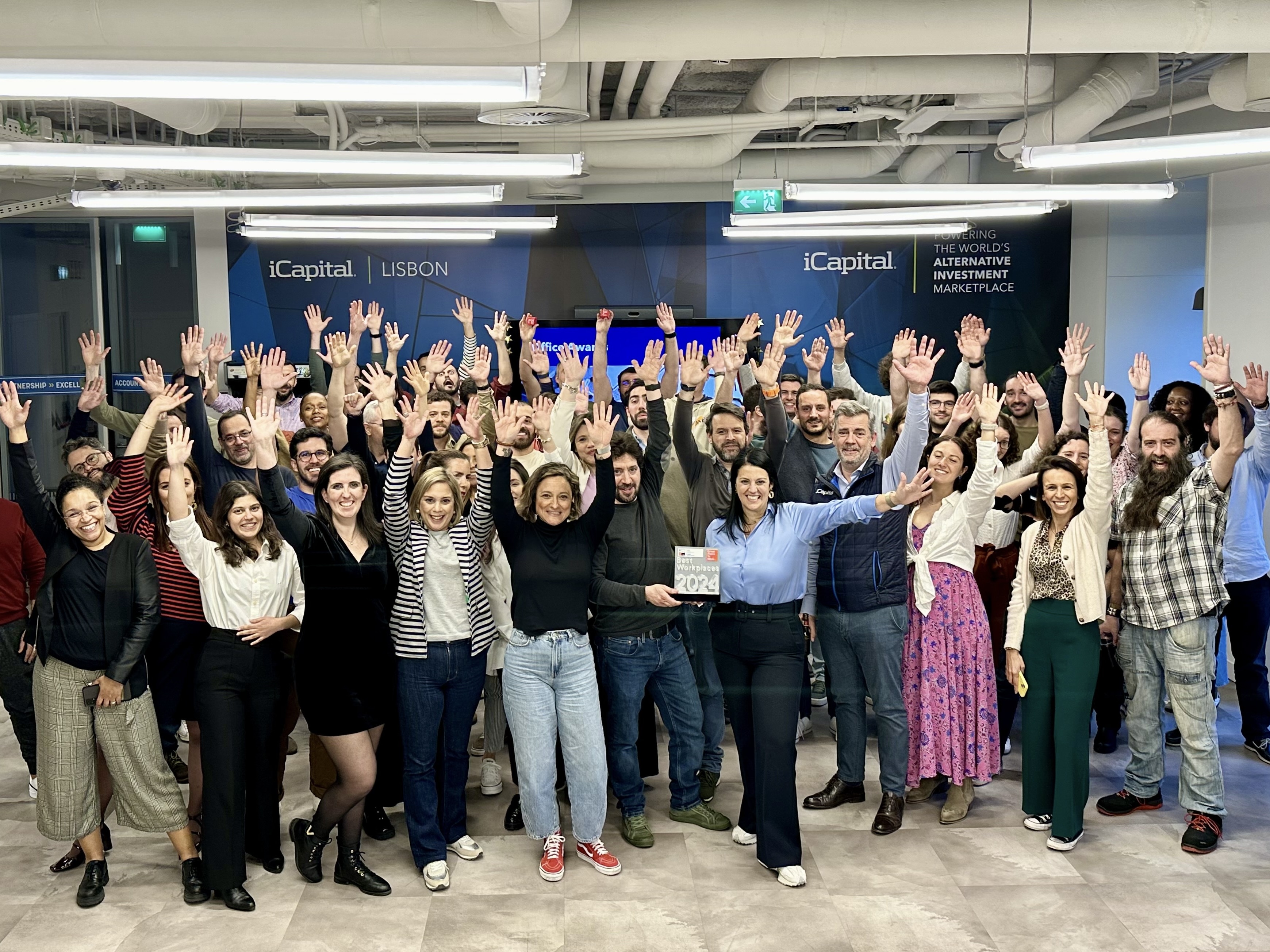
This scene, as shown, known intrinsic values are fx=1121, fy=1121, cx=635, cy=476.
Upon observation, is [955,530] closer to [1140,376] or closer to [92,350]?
[1140,376]

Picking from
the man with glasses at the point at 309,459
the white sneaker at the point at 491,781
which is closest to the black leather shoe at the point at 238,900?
the white sneaker at the point at 491,781

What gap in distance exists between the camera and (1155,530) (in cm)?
396

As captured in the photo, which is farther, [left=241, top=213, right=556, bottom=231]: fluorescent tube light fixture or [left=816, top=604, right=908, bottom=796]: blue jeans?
[left=241, top=213, right=556, bottom=231]: fluorescent tube light fixture

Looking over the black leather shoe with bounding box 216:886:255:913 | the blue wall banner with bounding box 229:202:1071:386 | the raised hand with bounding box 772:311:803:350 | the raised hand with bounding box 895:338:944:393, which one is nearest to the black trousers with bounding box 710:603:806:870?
the raised hand with bounding box 895:338:944:393

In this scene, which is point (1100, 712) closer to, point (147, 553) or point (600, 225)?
point (147, 553)

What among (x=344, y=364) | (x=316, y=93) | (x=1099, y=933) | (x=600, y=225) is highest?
(x=600, y=225)

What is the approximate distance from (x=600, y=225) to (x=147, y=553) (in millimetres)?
6212

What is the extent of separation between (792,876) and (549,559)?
129 cm

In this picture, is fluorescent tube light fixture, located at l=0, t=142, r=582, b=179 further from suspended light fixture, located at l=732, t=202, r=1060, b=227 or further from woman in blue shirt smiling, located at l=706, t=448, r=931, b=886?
suspended light fixture, located at l=732, t=202, r=1060, b=227

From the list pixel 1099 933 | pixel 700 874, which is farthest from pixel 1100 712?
pixel 700 874

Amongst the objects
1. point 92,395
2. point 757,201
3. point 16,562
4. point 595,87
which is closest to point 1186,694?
point 16,562

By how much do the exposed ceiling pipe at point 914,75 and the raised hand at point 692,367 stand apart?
2.49 m

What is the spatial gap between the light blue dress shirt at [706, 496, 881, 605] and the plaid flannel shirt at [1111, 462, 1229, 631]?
103cm

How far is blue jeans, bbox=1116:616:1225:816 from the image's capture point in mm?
3887
